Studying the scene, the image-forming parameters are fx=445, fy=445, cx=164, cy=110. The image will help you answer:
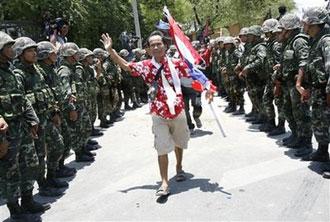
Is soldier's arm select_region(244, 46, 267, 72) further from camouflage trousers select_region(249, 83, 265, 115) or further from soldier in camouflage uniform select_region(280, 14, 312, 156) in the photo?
soldier in camouflage uniform select_region(280, 14, 312, 156)

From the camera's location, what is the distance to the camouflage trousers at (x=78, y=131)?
6.87m

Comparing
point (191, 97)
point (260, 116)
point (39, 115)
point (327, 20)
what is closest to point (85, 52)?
point (191, 97)

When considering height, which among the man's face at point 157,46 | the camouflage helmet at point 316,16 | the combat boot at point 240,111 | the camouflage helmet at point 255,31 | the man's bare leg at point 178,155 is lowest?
the combat boot at point 240,111

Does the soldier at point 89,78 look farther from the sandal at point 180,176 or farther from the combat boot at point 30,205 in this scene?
the combat boot at point 30,205

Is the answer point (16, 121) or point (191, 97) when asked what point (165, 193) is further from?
point (191, 97)

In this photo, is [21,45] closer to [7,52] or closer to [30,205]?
[7,52]

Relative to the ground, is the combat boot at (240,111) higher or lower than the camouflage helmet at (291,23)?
lower

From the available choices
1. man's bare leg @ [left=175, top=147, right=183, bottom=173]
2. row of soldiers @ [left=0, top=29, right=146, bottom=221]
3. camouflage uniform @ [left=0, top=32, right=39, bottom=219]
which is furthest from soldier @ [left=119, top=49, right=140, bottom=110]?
camouflage uniform @ [left=0, top=32, right=39, bottom=219]

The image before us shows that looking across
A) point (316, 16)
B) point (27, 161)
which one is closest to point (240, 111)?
point (316, 16)

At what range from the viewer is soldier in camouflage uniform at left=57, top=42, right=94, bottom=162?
6742 millimetres

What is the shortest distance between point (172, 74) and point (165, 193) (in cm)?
146

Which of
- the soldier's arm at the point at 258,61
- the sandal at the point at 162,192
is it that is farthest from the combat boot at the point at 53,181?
the soldier's arm at the point at 258,61

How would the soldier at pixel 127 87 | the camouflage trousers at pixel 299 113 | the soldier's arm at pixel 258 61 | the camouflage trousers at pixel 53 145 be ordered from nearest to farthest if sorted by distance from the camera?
the camouflage trousers at pixel 53 145, the camouflage trousers at pixel 299 113, the soldier's arm at pixel 258 61, the soldier at pixel 127 87

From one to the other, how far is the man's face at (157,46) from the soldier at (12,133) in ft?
5.33
